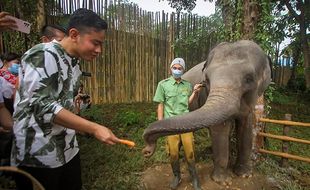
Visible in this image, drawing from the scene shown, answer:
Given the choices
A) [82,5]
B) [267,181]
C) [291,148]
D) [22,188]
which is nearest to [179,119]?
[22,188]

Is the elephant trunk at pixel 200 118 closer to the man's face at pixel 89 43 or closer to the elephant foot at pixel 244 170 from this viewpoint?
the man's face at pixel 89 43

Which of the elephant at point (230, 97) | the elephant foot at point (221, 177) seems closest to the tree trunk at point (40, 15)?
the elephant at point (230, 97)

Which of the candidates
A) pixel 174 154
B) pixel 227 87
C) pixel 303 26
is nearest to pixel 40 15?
pixel 174 154

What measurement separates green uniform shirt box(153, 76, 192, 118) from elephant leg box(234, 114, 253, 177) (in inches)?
33.3

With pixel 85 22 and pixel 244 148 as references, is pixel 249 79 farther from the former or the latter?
pixel 85 22

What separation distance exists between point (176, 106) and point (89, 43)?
226 centimetres

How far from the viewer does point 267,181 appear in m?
4.50

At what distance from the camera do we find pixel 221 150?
167 inches

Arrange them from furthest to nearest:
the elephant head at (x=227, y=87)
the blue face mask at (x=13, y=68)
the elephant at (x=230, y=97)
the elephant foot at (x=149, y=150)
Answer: the blue face mask at (x=13, y=68) → the elephant at (x=230, y=97) → the elephant head at (x=227, y=87) → the elephant foot at (x=149, y=150)

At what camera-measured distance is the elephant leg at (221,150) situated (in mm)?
4219

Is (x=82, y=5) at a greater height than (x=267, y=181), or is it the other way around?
(x=82, y=5)

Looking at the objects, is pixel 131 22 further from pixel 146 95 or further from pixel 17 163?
pixel 17 163

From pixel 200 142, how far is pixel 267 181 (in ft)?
5.59

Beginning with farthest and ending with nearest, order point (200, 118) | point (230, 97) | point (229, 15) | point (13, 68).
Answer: point (229, 15) → point (13, 68) → point (230, 97) → point (200, 118)
